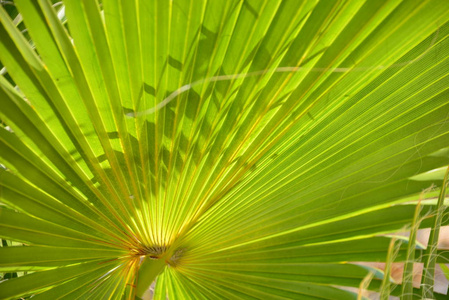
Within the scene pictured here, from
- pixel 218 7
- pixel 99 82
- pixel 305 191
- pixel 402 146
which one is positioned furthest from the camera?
pixel 305 191

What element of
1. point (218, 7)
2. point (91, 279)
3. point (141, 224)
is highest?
point (218, 7)

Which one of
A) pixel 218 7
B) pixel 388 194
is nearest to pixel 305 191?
pixel 388 194

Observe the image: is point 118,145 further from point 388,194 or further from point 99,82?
point 388,194

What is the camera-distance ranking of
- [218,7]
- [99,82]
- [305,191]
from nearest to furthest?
1. [218,7]
2. [99,82]
3. [305,191]

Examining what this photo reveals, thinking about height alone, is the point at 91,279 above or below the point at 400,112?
below

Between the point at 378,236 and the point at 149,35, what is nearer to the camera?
the point at 149,35

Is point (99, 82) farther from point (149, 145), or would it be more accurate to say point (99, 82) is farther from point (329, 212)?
point (329, 212)
